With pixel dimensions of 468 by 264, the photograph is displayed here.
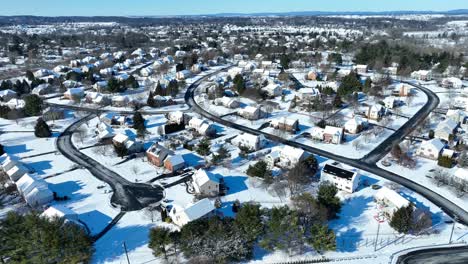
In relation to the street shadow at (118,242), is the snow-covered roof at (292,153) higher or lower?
higher

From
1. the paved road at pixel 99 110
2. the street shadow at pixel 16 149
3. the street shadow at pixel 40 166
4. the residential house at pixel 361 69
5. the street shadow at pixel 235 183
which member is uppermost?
the residential house at pixel 361 69

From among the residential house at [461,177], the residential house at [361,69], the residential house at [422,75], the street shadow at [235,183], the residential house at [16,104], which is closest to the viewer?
the residential house at [461,177]

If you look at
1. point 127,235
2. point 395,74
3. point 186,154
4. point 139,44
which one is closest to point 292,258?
point 127,235

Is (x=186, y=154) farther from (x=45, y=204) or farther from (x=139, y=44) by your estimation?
(x=139, y=44)

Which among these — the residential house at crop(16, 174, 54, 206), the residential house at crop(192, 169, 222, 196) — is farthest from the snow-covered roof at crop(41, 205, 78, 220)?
the residential house at crop(192, 169, 222, 196)

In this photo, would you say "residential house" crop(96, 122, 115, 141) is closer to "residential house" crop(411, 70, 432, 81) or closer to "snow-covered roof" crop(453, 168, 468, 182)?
"snow-covered roof" crop(453, 168, 468, 182)

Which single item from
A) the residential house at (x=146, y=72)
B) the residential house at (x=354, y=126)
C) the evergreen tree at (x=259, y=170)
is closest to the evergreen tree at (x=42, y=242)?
the evergreen tree at (x=259, y=170)

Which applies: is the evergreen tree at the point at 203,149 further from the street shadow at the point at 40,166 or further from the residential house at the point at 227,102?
the residential house at the point at 227,102
